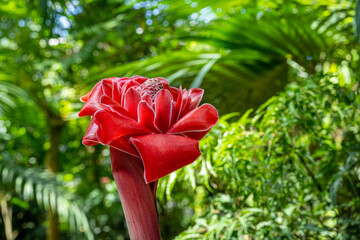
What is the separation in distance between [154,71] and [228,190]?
13.9 inches

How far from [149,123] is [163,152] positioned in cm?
3

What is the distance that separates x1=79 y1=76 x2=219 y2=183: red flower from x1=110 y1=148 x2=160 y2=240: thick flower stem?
0.04 ft

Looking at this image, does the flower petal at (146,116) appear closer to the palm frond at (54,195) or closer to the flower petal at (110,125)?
the flower petal at (110,125)

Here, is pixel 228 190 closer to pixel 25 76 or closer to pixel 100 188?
pixel 25 76

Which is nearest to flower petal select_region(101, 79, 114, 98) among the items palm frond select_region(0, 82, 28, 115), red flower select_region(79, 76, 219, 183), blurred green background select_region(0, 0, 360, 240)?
red flower select_region(79, 76, 219, 183)

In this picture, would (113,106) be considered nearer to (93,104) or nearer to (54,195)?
(93,104)

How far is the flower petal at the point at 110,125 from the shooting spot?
0.85 ft

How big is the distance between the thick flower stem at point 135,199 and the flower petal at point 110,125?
0.9 inches

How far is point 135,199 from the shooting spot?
267 mm

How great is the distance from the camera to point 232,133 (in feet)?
2.06

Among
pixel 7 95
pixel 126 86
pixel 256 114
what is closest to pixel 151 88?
pixel 126 86

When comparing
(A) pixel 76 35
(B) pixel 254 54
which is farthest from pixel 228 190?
(A) pixel 76 35

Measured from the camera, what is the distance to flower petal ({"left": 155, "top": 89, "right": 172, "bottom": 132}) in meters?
0.28

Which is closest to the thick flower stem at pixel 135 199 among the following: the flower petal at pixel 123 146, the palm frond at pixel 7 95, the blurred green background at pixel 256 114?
the flower petal at pixel 123 146
